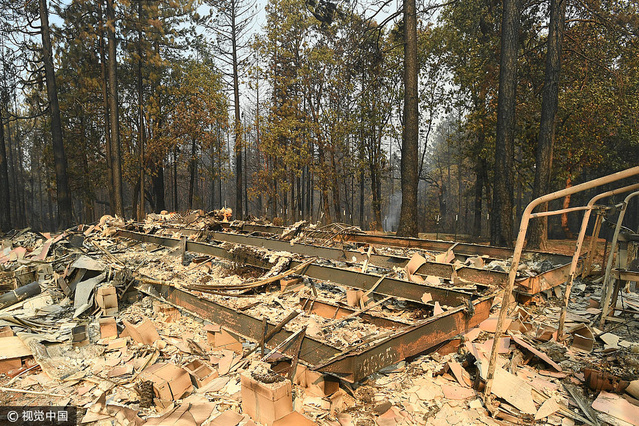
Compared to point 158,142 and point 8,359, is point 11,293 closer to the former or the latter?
Result: point 8,359

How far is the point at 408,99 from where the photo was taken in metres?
11.8

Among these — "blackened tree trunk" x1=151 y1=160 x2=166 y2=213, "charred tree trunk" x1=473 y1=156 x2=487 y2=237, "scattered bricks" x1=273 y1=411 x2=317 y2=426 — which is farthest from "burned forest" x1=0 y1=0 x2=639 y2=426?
"blackened tree trunk" x1=151 y1=160 x2=166 y2=213

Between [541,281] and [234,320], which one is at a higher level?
[541,281]

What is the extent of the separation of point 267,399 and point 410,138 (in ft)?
33.3

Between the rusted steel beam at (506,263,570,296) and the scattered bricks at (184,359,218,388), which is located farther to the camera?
the rusted steel beam at (506,263,570,296)

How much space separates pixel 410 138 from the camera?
11625 mm

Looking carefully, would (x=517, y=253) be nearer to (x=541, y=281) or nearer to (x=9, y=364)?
(x=541, y=281)

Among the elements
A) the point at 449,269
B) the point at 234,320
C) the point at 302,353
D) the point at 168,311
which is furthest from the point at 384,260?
the point at 168,311

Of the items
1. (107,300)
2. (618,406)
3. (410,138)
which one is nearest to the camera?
(618,406)

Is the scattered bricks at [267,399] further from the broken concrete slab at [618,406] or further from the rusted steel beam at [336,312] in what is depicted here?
the broken concrete slab at [618,406]

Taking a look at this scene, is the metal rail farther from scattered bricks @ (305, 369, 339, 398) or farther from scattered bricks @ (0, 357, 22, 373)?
scattered bricks @ (0, 357, 22, 373)

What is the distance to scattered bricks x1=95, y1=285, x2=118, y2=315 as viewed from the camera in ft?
19.6

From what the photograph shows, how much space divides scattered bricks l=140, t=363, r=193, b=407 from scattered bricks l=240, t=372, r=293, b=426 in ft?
2.89

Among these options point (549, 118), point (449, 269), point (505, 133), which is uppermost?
point (549, 118)
